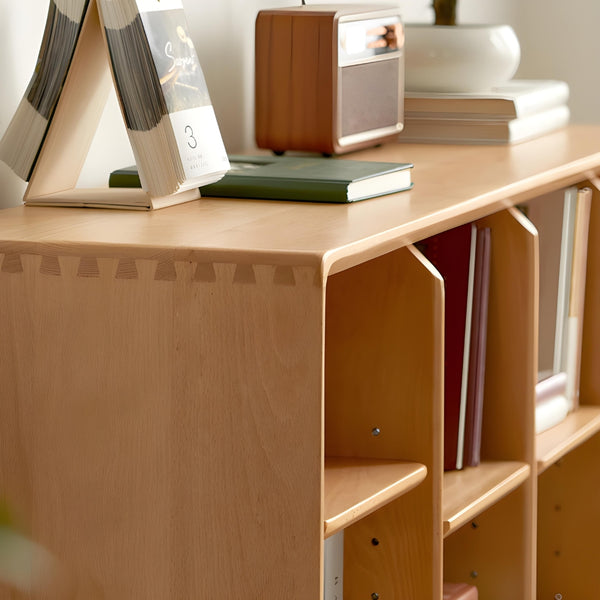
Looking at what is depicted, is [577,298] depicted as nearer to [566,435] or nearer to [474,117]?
[566,435]

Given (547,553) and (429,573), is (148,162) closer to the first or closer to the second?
(429,573)

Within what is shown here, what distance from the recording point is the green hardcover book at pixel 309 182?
120cm

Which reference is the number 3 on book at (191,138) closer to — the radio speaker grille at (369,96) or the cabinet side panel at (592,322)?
the radio speaker grille at (369,96)

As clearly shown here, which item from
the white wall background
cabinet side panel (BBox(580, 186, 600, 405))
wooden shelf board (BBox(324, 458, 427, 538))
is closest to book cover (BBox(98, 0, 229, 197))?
the white wall background

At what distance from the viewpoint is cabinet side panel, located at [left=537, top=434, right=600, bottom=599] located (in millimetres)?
1745

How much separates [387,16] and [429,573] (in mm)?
845

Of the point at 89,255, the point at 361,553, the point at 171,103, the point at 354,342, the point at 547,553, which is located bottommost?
the point at 547,553

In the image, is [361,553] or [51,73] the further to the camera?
[361,553]

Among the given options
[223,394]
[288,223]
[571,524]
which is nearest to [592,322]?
[571,524]

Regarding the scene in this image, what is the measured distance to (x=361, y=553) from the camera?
1.25m

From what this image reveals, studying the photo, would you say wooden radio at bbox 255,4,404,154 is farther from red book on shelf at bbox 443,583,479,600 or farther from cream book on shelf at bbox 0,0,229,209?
red book on shelf at bbox 443,583,479,600

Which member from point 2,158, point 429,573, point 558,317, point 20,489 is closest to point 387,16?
point 558,317

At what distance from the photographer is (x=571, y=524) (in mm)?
1770

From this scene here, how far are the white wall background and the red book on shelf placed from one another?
685mm
